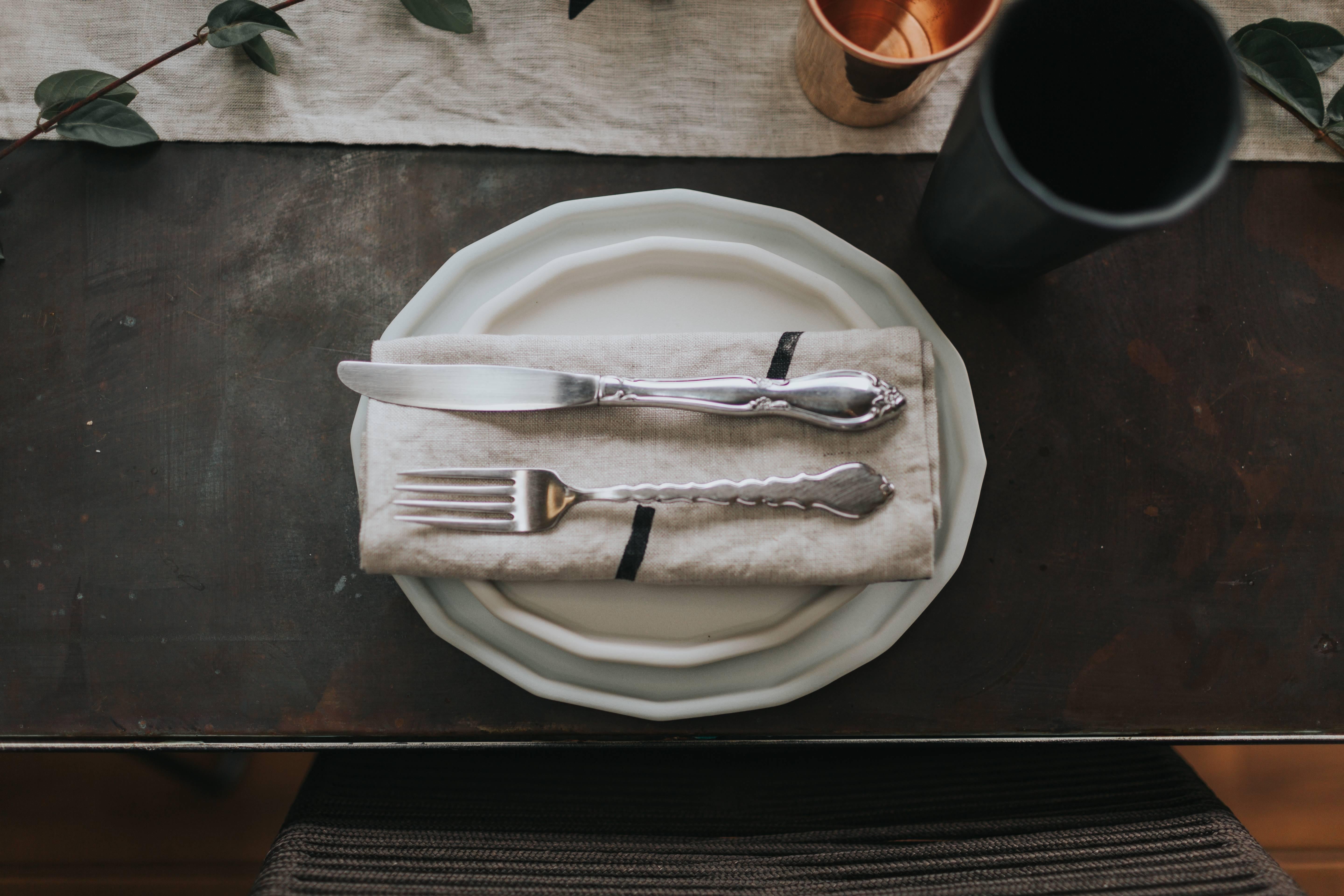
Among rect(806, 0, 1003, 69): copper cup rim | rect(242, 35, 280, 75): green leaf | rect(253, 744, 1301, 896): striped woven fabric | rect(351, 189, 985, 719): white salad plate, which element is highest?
rect(806, 0, 1003, 69): copper cup rim

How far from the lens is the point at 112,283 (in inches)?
19.0

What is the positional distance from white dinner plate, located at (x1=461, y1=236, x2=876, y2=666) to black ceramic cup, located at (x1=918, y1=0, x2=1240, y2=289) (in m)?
0.09

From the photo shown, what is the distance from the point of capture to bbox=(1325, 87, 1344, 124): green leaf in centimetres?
47

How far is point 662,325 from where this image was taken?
448mm

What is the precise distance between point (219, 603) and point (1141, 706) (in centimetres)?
57

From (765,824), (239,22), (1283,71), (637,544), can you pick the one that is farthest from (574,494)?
(1283,71)

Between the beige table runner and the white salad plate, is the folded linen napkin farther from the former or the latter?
the beige table runner

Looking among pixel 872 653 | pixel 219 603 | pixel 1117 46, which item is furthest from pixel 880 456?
pixel 219 603

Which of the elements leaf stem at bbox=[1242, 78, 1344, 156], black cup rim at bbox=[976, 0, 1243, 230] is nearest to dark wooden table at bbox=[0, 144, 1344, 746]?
leaf stem at bbox=[1242, 78, 1344, 156]

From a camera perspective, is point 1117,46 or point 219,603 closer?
point 1117,46

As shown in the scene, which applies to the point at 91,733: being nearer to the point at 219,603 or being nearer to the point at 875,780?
the point at 219,603

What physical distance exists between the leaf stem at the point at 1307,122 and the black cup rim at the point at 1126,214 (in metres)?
0.21

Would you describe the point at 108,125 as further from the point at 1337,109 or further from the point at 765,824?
the point at 1337,109

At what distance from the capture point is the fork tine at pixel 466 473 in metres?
0.41
